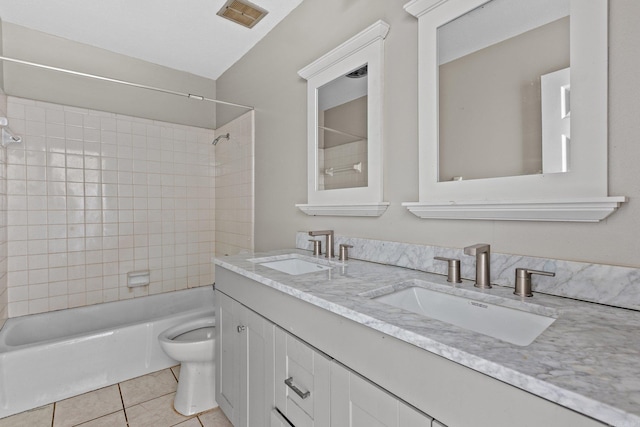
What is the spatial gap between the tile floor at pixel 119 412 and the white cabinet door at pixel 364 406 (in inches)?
45.0

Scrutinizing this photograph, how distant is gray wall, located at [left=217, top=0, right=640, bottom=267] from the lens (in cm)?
81

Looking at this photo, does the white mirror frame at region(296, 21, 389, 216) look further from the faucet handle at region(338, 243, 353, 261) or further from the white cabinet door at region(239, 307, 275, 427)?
the white cabinet door at region(239, 307, 275, 427)

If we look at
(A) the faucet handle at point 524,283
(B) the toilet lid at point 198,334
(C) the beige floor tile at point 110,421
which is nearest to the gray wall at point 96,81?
(B) the toilet lid at point 198,334

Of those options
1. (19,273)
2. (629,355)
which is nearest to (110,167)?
(19,273)

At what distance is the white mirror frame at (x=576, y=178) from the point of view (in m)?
0.83

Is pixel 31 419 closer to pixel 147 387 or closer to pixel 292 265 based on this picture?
pixel 147 387

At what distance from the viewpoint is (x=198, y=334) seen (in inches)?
81.8

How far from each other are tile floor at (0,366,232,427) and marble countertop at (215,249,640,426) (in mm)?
1240

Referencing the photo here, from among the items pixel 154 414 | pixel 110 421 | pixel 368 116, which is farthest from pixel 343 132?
pixel 110 421

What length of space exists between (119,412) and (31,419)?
1.45 ft

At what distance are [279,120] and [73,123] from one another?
1674 mm

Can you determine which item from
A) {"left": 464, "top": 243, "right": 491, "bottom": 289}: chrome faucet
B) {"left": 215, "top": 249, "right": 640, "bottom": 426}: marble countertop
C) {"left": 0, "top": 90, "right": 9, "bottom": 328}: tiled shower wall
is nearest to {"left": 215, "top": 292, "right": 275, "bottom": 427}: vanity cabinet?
{"left": 215, "top": 249, "right": 640, "bottom": 426}: marble countertop

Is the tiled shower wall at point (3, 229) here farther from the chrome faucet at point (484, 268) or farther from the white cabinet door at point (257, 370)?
the chrome faucet at point (484, 268)

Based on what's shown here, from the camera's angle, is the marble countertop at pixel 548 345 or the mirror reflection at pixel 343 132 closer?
the marble countertop at pixel 548 345
